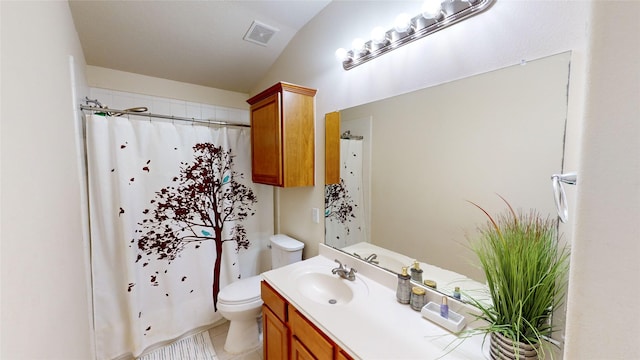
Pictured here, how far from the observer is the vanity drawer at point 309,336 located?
96cm

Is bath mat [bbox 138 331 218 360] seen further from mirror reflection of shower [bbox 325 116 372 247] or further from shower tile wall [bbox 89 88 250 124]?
shower tile wall [bbox 89 88 250 124]

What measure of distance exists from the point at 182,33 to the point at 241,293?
203 centimetres

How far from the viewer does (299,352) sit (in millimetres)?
1129

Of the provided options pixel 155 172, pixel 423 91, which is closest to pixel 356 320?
pixel 423 91

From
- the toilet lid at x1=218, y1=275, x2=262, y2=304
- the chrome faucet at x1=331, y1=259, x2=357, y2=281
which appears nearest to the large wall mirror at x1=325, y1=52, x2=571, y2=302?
the chrome faucet at x1=331, y1=259, x2=357, y2=281

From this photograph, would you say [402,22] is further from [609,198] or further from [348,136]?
[609,198]

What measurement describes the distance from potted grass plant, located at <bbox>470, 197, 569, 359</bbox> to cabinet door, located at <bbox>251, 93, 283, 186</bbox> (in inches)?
52.9

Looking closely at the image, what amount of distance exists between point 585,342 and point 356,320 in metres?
0.83

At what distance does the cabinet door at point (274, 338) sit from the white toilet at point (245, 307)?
0.40 metres

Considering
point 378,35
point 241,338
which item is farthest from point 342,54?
point 241,338

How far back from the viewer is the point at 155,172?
188 centimetres

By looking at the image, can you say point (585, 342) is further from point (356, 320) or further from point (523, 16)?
point (523, 16)

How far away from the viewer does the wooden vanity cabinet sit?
3.17 feet

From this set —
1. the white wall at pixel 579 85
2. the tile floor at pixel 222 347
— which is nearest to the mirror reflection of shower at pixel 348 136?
the white wall at pixel 579 85
